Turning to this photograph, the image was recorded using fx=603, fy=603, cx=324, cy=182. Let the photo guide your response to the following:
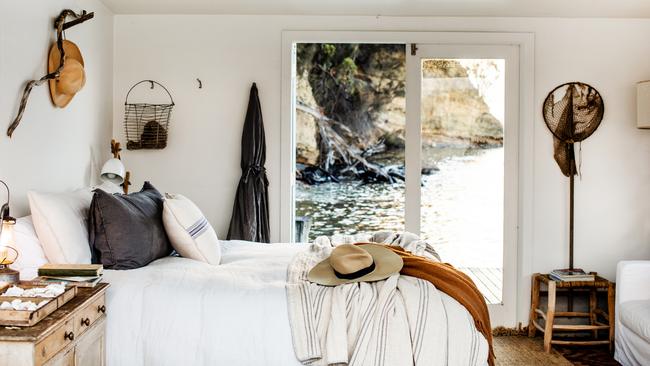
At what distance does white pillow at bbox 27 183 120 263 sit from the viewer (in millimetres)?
2719

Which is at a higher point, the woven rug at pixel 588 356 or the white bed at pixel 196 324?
the white bed at pixel 196 324

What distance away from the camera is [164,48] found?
465 centimetres

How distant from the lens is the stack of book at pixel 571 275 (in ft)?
14.4

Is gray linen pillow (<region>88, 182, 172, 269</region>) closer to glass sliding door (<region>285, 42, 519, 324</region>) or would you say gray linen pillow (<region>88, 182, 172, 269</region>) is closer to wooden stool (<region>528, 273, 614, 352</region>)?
glass sliding door (<region>285, 42, 519, 324</region>)

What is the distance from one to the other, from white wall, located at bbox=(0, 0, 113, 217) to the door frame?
1.34 meters

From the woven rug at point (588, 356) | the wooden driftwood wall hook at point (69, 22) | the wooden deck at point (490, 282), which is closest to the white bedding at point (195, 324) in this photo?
the wooden driftwood wall hook at point (69, 22)

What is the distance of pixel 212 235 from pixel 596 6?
318 cm

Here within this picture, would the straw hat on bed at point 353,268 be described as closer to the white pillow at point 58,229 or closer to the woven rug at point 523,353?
the white pillow at point 58,229

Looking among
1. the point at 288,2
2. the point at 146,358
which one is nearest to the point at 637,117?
the point at 288,2

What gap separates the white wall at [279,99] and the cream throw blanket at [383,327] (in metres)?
2.16

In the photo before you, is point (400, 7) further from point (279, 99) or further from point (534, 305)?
point (534, 305)

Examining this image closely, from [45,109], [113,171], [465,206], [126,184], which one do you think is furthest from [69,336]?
[465,206]

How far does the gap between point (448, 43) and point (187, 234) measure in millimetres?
2661

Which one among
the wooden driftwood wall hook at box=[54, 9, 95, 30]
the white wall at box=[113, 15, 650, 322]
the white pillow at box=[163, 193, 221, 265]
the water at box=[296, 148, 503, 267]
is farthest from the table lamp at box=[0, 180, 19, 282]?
the water at box=[296, 148, 503, 267]
